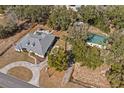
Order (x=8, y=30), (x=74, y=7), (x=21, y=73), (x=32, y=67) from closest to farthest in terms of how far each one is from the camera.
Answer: (x=21, y=73)
(x=32, y=67)
(x=8, y=30)
(x=74, y=7)

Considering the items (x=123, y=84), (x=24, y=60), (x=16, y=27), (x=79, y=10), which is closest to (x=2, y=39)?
(x=16, y=27)

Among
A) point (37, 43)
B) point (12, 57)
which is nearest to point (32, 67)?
point (12, 57)

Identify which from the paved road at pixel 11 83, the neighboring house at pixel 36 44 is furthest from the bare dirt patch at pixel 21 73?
the neighboring house at pixel 36 44

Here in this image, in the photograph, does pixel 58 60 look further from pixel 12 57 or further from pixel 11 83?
pixel 12 57

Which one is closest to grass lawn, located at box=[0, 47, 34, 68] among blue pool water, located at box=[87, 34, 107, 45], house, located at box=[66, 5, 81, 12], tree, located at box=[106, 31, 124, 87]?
blue pool water, located at box=[87, 34, 107, 45]

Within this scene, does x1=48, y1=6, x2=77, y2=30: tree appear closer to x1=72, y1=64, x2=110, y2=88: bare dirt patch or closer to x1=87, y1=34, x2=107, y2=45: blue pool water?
x1=87, y1=34, x2=107, y2=45: blue pool water

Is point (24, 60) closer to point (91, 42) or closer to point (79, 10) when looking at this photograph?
point (91, 42)
